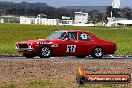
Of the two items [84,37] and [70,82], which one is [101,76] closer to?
[70,82]

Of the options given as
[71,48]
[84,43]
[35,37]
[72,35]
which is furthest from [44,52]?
[35,37]

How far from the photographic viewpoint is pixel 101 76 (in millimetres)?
9062

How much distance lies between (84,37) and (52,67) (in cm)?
805

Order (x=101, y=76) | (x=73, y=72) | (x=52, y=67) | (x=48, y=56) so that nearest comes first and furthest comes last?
(x=101, y=76) < (x=73, y=72) < (x=52, y=67) < (x=48, y=56)

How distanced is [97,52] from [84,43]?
2.73 ft

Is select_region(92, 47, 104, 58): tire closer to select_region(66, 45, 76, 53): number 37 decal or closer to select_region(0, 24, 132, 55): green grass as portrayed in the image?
select_region(66, 45, 76, 53): number 37 decal

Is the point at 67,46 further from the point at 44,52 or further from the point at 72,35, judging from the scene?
the point at 44,52

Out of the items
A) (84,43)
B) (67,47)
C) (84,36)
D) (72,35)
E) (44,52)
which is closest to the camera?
(44,52)

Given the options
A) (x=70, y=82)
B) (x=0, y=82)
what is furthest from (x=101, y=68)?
(x=0, y=82)

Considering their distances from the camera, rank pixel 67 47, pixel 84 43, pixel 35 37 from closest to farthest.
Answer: pixel 67 47 → pixel 84 43 → pixel 35 37

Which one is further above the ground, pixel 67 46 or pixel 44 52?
pixel 67 46

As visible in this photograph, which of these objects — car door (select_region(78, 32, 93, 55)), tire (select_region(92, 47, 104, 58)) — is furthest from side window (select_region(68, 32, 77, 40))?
tire (select_region(92, 47, 104, 58))

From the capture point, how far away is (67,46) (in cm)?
2431

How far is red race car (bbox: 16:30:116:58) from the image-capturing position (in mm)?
23656
